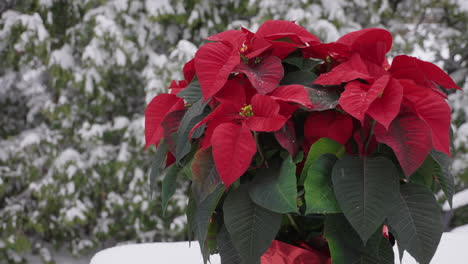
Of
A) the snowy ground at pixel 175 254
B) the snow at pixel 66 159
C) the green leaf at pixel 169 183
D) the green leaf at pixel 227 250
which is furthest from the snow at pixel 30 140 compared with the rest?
the green leaf at pixel 227 250

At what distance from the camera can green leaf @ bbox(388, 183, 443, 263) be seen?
1.22 ft

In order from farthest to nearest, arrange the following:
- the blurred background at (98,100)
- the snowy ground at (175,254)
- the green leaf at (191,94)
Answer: the blurred background at (98,100)
the snowy ground at (175,254)
the green leaf at (191,94)

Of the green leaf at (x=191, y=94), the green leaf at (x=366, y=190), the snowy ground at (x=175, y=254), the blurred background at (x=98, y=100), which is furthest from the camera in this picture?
the blurred background at (x=98, y=100)

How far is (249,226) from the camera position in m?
0.39

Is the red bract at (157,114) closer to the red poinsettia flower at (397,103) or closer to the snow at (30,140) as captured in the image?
the red poinsettia flower at (397,103)

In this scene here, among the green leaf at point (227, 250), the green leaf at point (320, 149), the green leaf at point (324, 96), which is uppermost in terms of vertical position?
the green leaf at point (324, 96)

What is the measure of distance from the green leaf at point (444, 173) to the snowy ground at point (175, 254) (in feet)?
1.15

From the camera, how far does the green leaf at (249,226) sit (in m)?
0.38

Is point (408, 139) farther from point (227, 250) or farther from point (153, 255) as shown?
point (153, 255)

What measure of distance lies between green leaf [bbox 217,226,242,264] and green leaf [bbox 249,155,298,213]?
7 centimetres

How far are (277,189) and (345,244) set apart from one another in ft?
0.27

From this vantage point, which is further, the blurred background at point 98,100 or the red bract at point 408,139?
the blurred background at point 98,100

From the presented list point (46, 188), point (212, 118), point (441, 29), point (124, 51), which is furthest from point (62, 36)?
point (212, 118)

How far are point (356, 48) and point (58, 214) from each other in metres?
2.24
